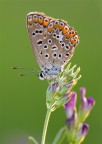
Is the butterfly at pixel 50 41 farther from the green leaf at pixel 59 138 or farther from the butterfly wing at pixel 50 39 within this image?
the green leaf at pixel 59 138

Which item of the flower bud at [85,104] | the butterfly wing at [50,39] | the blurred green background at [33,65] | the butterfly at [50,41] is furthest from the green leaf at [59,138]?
the blurred green background at [33,65]

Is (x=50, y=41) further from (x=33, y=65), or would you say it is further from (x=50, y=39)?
(x=33, y=65)

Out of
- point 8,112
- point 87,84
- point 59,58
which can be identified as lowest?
point 87,84

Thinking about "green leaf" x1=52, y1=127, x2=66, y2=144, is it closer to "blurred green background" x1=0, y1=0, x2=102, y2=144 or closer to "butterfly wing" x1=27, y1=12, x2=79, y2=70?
"butterfly wing" x1=27, y1=12, x2=79, y2=70

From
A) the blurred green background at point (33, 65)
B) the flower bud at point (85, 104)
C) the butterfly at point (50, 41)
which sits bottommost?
the blurred green background at point (33, 65)

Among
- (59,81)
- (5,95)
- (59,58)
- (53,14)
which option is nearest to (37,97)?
(5,95)

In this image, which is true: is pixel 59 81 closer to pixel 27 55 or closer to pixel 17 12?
pixel 27 55

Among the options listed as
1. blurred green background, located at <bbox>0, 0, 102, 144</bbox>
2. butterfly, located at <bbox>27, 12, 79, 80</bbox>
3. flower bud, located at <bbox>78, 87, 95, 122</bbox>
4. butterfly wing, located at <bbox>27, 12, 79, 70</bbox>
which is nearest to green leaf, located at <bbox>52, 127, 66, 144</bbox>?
flower bud, located at <bbox>78, 87, 95, 122</bbox>

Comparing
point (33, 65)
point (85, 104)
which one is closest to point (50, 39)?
point (85, 104)
